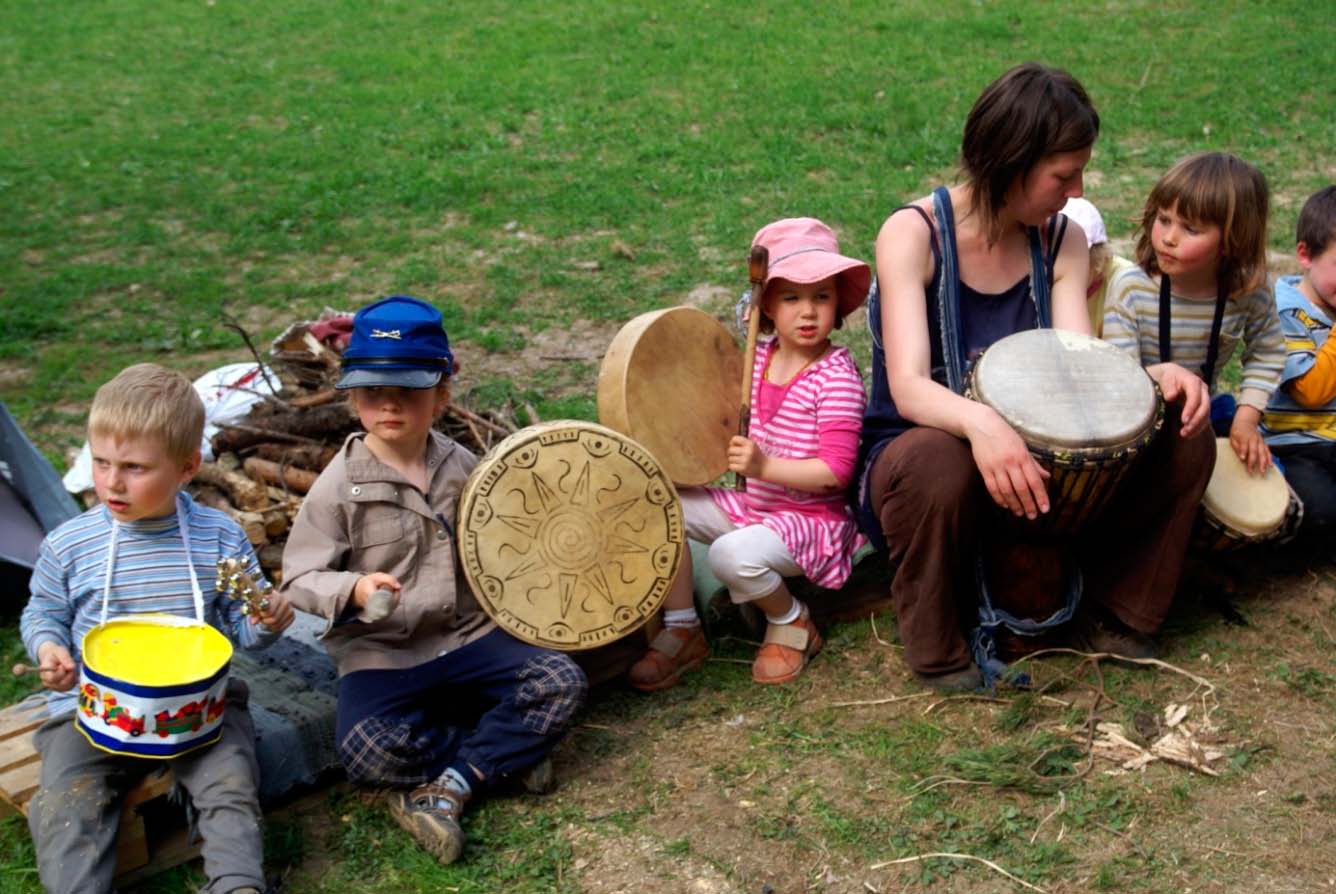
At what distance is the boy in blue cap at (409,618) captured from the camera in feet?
11.3

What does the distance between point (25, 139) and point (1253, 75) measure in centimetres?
997

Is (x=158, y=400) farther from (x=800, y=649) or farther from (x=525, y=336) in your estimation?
(x=525, y=336)

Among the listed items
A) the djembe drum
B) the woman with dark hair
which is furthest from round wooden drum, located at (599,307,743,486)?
the djembe drum

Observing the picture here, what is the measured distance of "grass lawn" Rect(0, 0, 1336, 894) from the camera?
3.37 metres

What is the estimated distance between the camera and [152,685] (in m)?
2.92

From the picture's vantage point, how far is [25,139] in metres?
11.5

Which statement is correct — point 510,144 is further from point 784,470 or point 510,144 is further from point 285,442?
point 784,470

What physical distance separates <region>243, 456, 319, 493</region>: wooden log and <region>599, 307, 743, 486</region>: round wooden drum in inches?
48.5

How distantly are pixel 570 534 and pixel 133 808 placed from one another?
1.27 metres

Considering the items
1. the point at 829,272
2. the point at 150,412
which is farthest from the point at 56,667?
the point at 829,272

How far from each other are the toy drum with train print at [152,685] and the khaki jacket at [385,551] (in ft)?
1.07

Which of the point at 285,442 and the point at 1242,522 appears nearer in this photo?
the point at 1242,522

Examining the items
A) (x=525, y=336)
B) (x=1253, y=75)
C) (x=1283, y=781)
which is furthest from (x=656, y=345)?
(x=1253, y=75)

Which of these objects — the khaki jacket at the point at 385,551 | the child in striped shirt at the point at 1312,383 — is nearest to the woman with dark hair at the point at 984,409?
the child in striped shirt at the point at 1312,383
